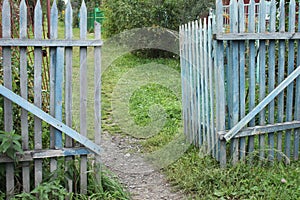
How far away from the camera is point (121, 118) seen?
305 inches

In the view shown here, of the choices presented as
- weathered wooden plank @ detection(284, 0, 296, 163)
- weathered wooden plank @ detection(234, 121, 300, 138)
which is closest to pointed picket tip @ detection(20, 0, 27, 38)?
weathered wooden plank @ detection(234, 121, 300, 138)

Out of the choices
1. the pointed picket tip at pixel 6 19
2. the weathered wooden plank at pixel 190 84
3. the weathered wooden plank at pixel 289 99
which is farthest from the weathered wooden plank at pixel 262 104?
the pointed picket tip at pixel 6 19

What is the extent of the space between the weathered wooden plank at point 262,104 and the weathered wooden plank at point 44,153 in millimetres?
1707

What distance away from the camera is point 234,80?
470cm

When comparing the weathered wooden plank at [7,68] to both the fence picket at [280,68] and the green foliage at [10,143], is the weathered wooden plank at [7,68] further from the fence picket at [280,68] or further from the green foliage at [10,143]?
the fence picket at [280,68]

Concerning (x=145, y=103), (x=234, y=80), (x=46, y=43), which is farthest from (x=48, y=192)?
(x=145, y=103)

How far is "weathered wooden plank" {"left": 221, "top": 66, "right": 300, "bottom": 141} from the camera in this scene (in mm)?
4675

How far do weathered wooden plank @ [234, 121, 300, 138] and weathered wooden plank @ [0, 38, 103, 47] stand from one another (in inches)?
79.7

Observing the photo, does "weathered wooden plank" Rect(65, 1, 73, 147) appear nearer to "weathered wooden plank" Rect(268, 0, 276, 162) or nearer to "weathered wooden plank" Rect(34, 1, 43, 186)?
"weathered wooden plank" Rect(34, 1, 43, 186)

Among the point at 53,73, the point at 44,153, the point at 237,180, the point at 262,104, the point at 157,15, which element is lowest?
the point at 237,180

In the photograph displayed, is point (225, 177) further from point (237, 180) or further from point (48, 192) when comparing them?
point (48, 192)

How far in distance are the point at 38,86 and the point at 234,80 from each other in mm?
2218

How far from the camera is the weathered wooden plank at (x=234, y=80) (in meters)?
4.57

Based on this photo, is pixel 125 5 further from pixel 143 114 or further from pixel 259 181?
pixel 259 181
